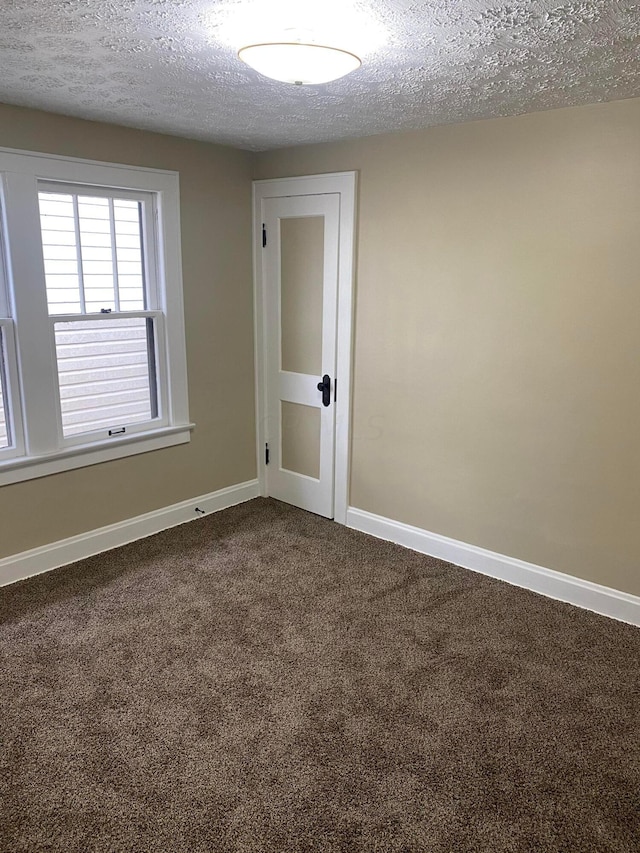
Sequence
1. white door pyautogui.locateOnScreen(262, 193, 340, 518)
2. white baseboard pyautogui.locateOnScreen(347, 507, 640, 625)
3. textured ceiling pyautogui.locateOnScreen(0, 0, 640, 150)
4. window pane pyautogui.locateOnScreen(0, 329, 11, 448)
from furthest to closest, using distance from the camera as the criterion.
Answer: white door pyautogui.locateOnScreen(262, 193, 340, 518), window pane pyautogui.locateOnScreen(0, 329, 11, 448), white baseboard pyautogui.locateOnScreen(347, 507, 640, 625), textured ceiling pyautogui.locateOnScreen(0, 0, 640, 150)

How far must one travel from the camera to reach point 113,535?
12.3 feet

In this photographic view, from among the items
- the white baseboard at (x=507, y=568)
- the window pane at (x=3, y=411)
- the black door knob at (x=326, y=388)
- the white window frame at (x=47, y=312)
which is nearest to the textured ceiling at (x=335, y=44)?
the white window frame at (x=47, y=312)

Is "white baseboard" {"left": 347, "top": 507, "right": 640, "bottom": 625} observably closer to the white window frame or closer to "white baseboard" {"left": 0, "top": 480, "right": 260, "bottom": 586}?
"white baseboard" {"left": 0, "top": 480, "right": 260, "bottom": 586}

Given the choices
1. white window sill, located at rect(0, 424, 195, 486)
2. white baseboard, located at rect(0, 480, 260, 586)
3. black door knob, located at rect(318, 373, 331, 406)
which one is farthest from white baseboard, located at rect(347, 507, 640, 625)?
white window sill, located at rect(0, 424, 195, 486)

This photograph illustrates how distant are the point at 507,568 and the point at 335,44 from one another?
2.64 m

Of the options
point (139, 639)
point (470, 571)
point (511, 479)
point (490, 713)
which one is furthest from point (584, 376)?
point (139, 639)

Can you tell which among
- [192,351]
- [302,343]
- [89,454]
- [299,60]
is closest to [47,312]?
[89,454]

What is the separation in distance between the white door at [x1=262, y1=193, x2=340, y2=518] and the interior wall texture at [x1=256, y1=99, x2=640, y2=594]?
221mm

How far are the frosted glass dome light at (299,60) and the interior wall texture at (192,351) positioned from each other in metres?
1.68

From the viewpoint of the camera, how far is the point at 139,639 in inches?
113

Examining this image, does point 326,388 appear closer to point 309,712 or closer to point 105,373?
point 105,373

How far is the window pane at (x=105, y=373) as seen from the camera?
11.2 feet

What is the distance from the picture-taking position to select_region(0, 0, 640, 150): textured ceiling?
1.75m

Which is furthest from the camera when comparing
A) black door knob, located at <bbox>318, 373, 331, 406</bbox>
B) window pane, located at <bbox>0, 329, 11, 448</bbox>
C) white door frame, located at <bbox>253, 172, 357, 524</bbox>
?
black door knob, located at <bbox>318, 373, 331, 406</bbox>
